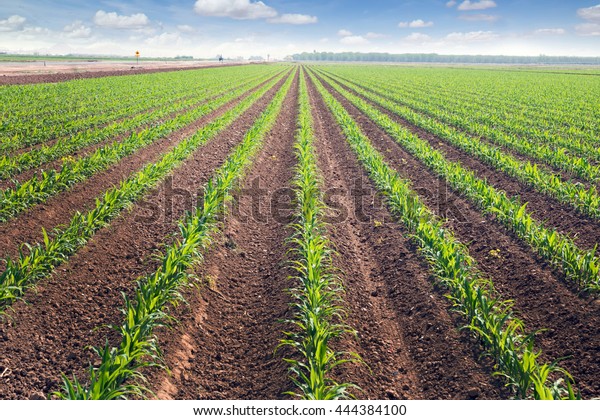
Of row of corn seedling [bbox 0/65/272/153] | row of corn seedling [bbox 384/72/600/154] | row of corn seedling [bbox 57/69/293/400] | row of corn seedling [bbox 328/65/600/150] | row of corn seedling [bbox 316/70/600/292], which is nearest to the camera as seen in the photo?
row of corn seedling [bbox 57/69/293/400]

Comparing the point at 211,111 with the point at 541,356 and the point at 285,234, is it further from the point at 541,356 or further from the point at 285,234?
the point at 541,356

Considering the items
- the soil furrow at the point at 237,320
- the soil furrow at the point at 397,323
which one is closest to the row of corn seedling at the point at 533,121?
the soil furrow at the point at 397,323

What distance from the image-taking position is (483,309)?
4.70 meters

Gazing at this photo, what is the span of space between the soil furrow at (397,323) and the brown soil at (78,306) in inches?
112

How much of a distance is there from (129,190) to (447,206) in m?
6.55

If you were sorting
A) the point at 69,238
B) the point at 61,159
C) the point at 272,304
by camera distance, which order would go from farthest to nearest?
→ the point at 61,159 → the point at 69,238 → the point at 272,304

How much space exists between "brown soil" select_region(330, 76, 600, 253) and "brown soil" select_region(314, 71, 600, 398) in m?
0.86

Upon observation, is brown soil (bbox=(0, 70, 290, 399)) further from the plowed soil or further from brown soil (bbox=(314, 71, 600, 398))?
brown soil (bbox=(314, 71, 600, 398))

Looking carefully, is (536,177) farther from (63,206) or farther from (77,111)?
(77,111)

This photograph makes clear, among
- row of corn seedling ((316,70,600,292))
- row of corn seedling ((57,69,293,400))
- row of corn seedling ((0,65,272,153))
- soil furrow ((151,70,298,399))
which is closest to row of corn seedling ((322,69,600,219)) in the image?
row of corn seedling ((316,70,600,292))

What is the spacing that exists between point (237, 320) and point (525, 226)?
199 inches

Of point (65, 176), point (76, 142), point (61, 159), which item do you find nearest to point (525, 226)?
point (65, 176)

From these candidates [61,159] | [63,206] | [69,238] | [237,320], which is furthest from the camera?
[61,159]

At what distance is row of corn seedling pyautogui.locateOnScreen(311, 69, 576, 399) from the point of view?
3832mm
